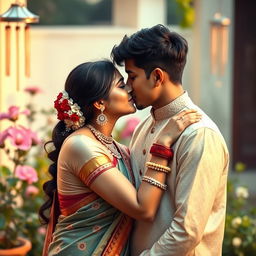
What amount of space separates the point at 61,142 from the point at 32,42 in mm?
5726

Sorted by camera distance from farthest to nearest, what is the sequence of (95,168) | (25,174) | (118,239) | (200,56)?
(200,56), (25,174), (118,239), (95,168)

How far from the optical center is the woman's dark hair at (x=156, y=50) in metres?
3.37

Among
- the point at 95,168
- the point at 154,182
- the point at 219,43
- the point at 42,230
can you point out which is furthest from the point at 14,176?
the point at 219,43

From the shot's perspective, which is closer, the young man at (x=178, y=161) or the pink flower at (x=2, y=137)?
the young man at (x=178, y=161)

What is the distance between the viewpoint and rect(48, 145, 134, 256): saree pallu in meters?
3.51

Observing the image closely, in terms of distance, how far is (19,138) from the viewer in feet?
16.9

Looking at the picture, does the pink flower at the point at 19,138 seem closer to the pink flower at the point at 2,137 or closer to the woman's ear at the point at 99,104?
the pink flower at the point at 2,137

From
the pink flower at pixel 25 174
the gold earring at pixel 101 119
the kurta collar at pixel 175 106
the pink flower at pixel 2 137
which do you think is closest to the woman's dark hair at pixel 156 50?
the kurta collar at pixel 175 106

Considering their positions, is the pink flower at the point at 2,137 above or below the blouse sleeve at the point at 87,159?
below

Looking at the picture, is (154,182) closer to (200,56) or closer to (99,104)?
(99,104)

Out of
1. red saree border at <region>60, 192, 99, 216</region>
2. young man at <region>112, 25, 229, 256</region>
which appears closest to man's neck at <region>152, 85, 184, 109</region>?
young man at <region>112, 25, 229, 256</region>

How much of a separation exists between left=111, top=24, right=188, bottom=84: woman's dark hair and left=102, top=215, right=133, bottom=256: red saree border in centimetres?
61

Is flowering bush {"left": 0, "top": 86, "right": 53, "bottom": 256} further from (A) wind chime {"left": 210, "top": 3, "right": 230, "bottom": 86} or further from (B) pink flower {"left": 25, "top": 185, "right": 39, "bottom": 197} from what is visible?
(A) wind chime {"left": 210, "top": 3, "right": 230, "bottom": 86}

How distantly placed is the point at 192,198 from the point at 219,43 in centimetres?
647
